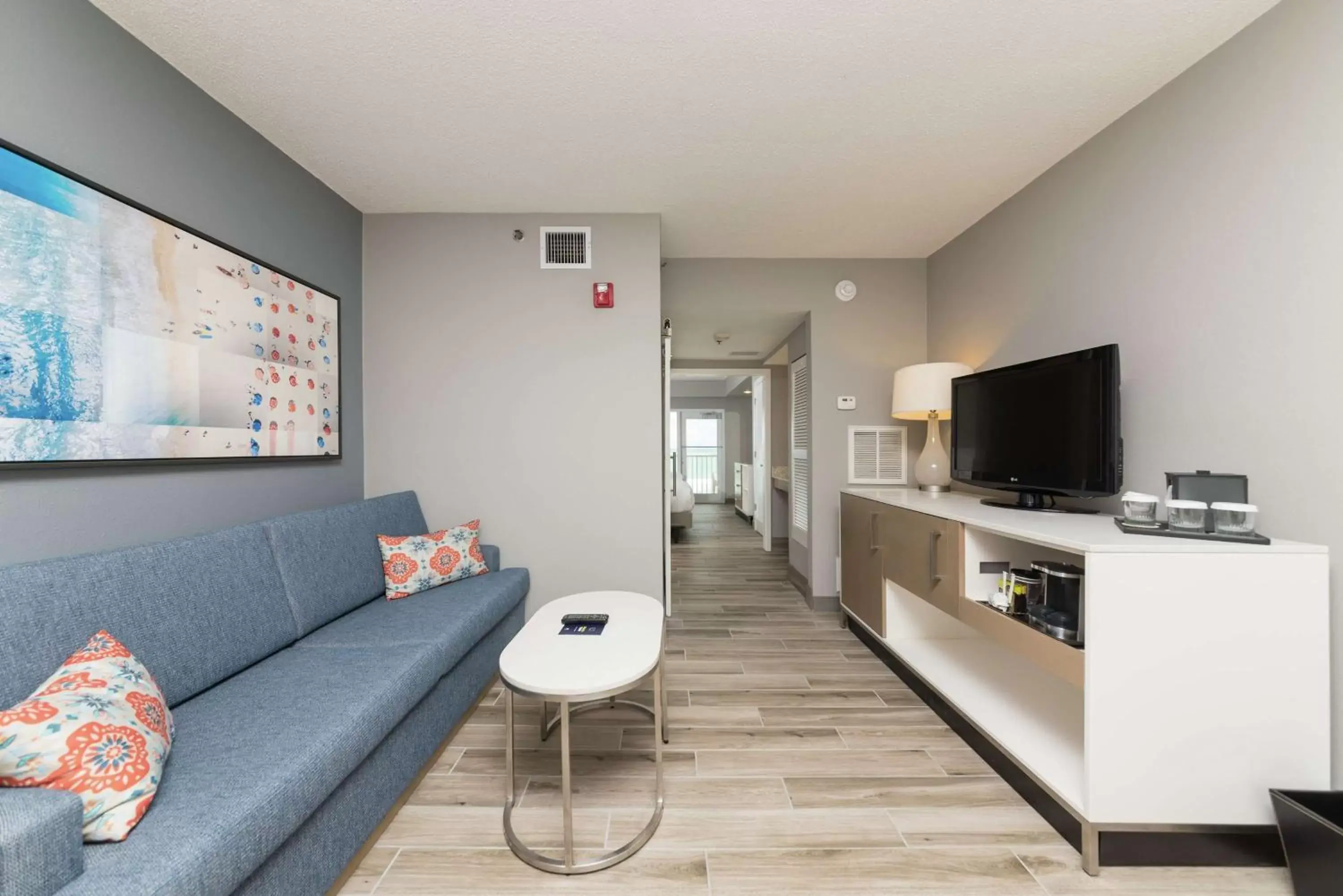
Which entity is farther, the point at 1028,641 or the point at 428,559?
the point at 428,559

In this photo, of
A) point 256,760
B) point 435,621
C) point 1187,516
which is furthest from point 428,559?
point 1187,516

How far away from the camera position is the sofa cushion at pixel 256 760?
91cm

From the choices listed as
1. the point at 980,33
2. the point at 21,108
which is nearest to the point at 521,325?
the point at 21,108

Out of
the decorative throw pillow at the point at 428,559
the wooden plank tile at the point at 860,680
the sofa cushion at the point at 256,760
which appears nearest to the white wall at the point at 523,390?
the decorative throw pillow at the point at 428,559

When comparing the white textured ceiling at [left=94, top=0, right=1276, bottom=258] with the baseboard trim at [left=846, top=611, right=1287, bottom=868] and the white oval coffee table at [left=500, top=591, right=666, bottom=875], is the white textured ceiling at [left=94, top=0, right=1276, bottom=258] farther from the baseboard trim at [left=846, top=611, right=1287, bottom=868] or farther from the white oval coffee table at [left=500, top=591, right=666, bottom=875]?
the baseboard trim at [left=846, top=611, right=1287, bottom=868]

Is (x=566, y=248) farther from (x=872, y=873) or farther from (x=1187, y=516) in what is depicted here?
(x=872, y=873)

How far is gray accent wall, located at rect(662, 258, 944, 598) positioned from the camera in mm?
3691

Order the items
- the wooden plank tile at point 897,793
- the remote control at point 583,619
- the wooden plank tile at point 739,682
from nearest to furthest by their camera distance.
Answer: the wooden plank tile at point 897,793 → the remote control at point 583,619 → the wooden plank tile at point 739,682

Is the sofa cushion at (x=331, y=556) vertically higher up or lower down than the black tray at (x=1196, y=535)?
lower down

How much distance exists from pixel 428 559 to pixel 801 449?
2.95m

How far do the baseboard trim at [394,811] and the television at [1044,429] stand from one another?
2512mm

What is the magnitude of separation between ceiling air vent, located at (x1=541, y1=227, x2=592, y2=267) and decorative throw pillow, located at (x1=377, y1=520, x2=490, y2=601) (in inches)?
62.8

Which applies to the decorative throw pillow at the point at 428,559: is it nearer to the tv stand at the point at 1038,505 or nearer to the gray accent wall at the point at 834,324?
the gray accent wall at the point at 834,324

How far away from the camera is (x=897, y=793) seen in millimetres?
1776
